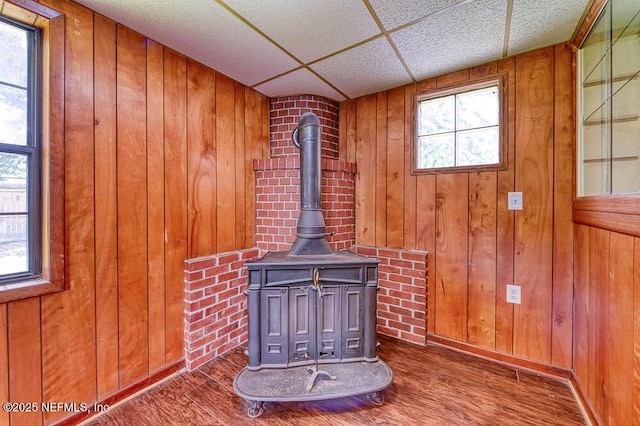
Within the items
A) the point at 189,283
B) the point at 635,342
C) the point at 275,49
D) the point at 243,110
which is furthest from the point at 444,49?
the point at 189,283

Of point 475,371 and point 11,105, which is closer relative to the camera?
point 11,105

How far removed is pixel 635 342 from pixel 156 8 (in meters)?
2.64

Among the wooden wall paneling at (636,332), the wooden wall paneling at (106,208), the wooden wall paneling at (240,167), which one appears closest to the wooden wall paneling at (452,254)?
the wooden wall paneling at (636,332)

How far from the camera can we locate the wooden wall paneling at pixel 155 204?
1.73 metres

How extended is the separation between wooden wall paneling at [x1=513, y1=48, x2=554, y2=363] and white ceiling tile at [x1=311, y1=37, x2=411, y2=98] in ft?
2.78

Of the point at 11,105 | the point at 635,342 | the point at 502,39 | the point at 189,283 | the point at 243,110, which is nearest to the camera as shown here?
the point at 635,342

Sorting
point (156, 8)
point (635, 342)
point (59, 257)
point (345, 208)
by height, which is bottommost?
point (635, 342)

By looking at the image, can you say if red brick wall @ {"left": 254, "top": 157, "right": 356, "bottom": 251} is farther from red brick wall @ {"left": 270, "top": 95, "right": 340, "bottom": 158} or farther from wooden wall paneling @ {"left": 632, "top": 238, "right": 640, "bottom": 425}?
wooden wall paneling @ {"left": 632, "top": 238, "right": 640, "bottom": 425}

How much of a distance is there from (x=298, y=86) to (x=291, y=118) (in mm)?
285

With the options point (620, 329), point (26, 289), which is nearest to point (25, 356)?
point (26, 289)

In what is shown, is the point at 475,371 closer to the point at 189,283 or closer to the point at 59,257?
the point at 189,283

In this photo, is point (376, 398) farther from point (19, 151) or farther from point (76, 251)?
point (19, 151)

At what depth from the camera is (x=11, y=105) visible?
1293 mm

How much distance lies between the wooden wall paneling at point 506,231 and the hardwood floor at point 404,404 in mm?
268
